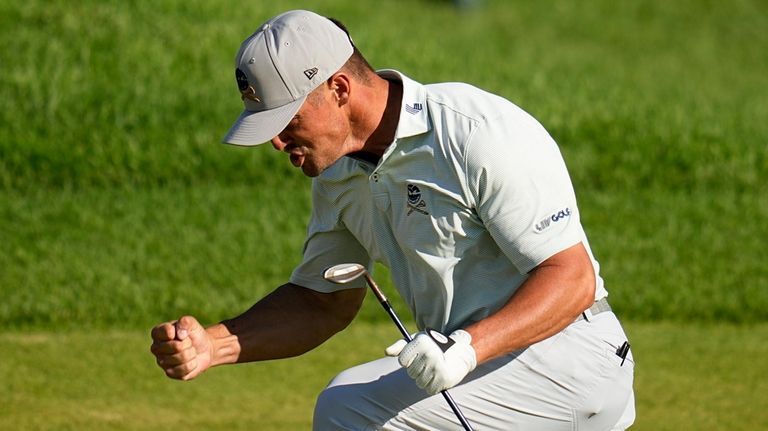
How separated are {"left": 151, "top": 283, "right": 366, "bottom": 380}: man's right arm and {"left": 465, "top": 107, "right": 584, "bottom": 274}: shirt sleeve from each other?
976 mm

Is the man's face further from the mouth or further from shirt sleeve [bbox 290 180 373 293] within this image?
shirt sleeve [bbox 290 180 373 293]

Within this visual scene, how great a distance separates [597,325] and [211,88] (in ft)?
28.3

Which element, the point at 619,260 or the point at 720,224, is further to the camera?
the point at 720,224

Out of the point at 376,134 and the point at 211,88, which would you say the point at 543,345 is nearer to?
the point at 376,134

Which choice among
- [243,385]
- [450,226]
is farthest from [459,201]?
[243,385]

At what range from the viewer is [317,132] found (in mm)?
4035

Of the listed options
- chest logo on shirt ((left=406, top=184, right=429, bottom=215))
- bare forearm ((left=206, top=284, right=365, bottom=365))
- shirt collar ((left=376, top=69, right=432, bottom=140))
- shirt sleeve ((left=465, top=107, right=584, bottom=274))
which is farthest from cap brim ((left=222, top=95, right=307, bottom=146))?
bare forearm ((left=206, top=284, right=365, bottom=365))

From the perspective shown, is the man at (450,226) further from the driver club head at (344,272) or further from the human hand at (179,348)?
the driver club head at (344,272)

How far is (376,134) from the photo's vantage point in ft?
13.5

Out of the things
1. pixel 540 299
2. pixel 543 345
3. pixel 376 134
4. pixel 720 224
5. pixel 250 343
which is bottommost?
pixel 720 224

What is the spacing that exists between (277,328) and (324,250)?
1.04 feet

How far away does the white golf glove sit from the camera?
3.68 meters

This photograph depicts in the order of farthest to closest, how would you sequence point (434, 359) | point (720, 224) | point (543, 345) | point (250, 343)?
point (720, 224)
point (250, 343)
point (543, 345)
point (434, 359)

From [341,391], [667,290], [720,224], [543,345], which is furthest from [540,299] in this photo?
[720,224]
